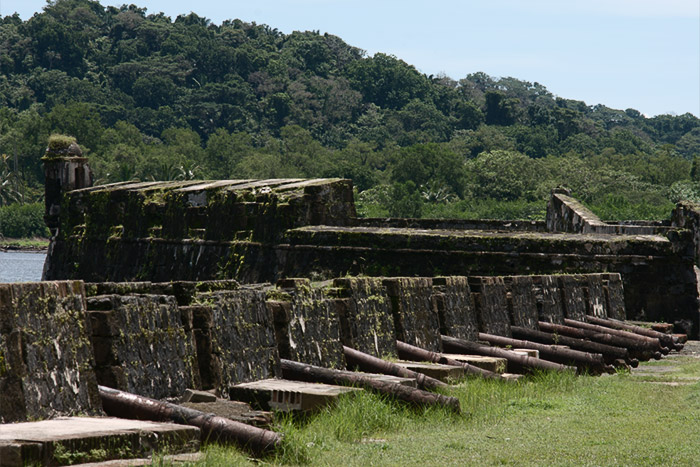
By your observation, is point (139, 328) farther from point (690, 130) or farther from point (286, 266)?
point (690, 130)

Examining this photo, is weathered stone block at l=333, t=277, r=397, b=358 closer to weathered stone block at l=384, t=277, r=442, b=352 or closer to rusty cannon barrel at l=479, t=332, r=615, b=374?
weathered stone block at l=384, t=277, r=442, b=352

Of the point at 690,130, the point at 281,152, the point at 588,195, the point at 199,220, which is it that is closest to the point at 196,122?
the point at 281,152

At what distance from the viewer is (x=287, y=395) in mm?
7574

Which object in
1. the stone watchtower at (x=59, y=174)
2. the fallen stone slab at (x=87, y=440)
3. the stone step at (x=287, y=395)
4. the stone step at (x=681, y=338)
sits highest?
the stone watchtower at (x=59, y=174)

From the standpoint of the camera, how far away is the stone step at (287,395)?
7434mm

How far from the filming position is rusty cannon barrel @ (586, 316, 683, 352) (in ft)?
52.3

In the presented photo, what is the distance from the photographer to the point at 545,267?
1877 centimetres

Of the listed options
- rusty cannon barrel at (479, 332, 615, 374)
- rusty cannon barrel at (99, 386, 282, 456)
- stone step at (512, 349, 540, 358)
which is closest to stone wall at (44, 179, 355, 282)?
rusty cannon barrel at (479, 332, 615, 374)

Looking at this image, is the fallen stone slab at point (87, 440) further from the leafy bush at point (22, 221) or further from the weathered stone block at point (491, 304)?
the leafy bush at point (22, 221)

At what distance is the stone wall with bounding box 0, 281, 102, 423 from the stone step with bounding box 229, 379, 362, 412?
4.67ft

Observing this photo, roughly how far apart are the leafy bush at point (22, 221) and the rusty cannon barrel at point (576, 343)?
7674 cm

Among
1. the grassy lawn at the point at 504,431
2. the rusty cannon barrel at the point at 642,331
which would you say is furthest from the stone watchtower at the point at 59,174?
the grassy lawn at the point at 504,431

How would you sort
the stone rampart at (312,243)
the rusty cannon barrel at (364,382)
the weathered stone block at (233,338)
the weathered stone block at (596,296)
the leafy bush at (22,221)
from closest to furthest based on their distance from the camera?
the weathered stone block at (233,338), the rusty cannon barrel at (364,382), the weathered stone block at (596,296), the stone rampart at (312,243), the leafy bush at (22,221)

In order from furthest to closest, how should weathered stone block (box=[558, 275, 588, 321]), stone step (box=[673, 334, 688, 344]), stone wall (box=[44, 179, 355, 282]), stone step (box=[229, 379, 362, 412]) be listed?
stone wall (box=[44, 179, 355, 282])
stone step (box=[673, 334, 688, 344])
weathered stone block (box=[558, 275, 588, 321])
stone step (box=[229, 379, 362, 412])
